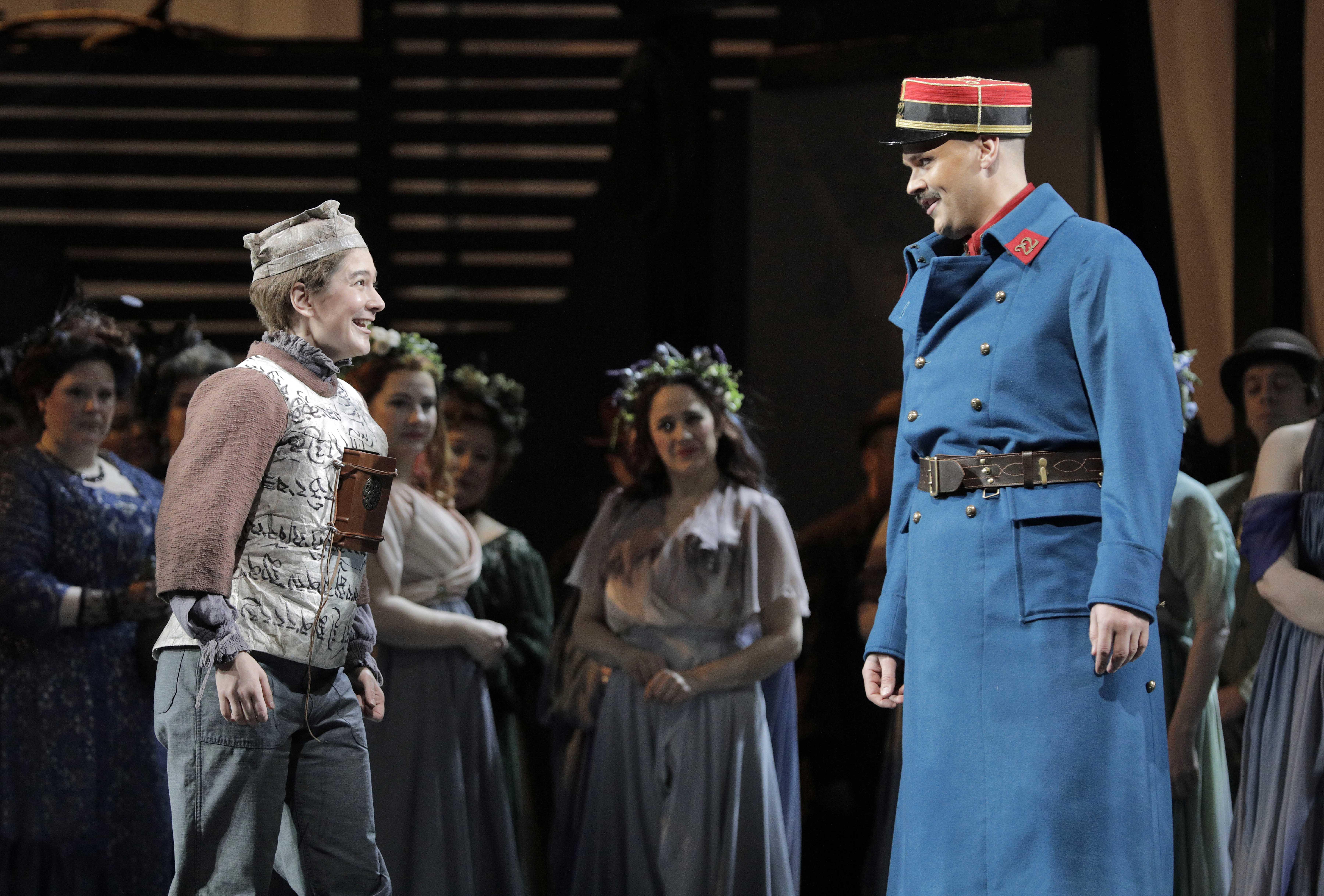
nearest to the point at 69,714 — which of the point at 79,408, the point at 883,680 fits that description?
the point at 79,408

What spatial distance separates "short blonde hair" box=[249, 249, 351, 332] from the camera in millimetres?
2572

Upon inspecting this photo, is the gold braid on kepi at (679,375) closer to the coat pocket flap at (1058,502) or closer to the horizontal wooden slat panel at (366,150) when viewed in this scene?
the horizontal wooden slat panel at (366,150)

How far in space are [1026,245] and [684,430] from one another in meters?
1.97

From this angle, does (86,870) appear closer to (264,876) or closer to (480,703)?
→ (480,703)

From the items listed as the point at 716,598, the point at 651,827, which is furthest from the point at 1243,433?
the point at 651,827

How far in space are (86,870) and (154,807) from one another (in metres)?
0.22

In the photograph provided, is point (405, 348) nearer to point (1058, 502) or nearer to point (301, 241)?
point (301, 241)

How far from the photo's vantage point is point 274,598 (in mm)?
2416

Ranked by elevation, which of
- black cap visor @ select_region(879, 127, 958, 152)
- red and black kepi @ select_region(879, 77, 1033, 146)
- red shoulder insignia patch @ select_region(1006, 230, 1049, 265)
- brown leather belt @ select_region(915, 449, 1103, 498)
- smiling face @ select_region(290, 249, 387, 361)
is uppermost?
red and black kepi @ select_region(879, 77, 1033, 146)

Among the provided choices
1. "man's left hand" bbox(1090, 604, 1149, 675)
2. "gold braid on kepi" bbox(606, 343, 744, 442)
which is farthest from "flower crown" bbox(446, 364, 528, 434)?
"man's left hand" bbox(1090, 604, 1149, 675)

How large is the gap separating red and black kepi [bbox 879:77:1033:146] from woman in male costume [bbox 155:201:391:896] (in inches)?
38.1

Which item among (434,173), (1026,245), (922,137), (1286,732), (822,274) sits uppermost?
(434,173)

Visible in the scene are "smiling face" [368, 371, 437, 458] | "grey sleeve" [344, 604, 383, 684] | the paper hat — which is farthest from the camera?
"smiling face" [368, 371, 437, 458]

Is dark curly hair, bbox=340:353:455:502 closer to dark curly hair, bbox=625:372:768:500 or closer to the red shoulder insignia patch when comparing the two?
dark curly hair, bbox=625:372:768:500
